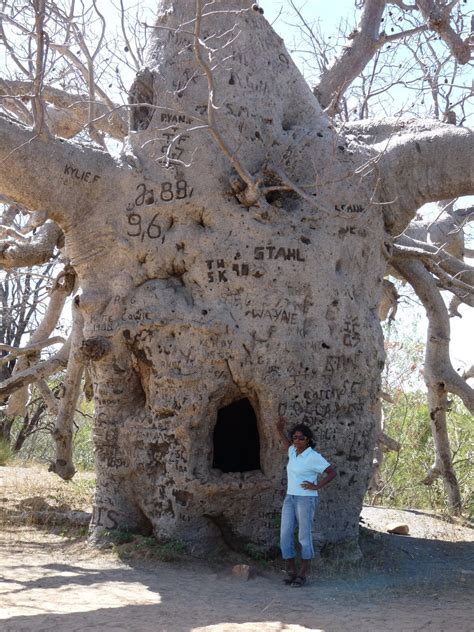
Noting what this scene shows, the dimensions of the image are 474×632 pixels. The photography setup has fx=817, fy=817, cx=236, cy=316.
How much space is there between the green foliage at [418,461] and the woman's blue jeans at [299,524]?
14.5 feet

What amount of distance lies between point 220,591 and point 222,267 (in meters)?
2.18

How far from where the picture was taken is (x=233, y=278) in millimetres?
5758

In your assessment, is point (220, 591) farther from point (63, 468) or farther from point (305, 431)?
point (63, 468)

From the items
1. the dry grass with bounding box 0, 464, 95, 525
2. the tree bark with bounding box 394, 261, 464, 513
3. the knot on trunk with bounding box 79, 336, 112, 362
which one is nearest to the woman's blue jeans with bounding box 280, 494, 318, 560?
the knot on trunk with bounding box 79, 336, 112, 362

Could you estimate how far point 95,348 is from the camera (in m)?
5.83

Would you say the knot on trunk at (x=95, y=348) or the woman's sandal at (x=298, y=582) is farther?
the knot on trunk at (x=95, y=348)

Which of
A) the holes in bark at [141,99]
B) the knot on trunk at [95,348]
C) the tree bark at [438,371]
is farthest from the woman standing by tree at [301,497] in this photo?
the tree bark at [438,371]

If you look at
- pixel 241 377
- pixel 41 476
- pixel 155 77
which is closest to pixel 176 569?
pixel 241 377

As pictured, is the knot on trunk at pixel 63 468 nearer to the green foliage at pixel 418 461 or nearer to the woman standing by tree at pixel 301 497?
the green foliage at pixel 418 461

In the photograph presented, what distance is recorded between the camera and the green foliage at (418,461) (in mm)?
10078

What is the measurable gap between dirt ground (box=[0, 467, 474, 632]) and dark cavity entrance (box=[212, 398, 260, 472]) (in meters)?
0.96

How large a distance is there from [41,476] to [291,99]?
19.8ft

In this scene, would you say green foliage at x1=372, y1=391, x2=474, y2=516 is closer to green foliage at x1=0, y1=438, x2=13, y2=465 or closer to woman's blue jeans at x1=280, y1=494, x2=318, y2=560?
woman's blue jeans at x1=280, y1=494, x2=318, y2=560

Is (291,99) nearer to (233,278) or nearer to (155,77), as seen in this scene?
(155,77)
